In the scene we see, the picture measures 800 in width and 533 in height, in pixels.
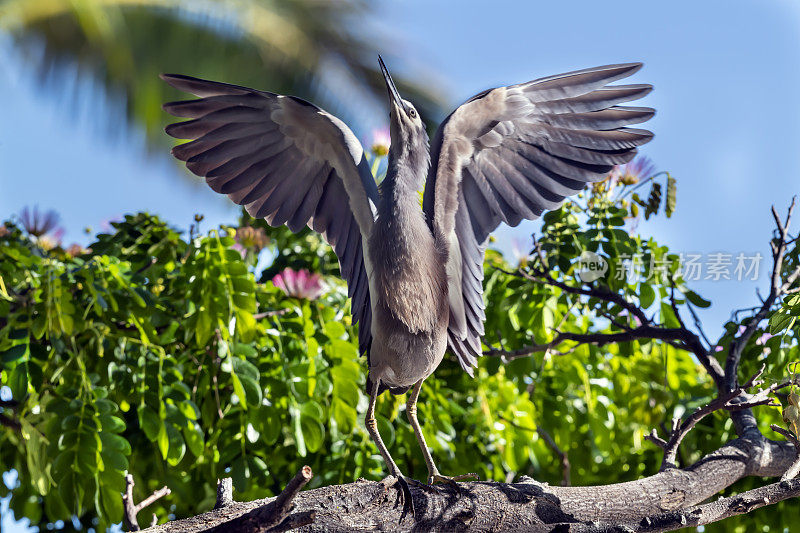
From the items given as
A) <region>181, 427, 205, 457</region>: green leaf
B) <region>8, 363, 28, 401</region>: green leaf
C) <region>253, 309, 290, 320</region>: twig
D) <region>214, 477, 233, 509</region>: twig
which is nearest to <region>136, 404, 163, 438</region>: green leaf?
<region>181, 427, 205, 457</region>: green leaf

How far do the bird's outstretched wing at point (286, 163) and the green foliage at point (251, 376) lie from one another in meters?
0.59

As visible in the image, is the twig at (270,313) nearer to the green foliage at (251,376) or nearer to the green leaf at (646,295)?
the green foliage at (251,376)

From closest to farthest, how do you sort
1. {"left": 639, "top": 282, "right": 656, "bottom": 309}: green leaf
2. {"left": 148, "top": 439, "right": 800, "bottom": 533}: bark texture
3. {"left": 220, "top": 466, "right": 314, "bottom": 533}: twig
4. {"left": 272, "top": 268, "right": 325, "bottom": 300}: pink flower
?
{"left": 220, "top": 466, "right": 314, "bottom": 533}: twig < {"left": 148, "top": 439, "right": 800, "bottom": 533}: bark texture < {"left": 639, "top": 282, "right": 656, "bottom": 309}: green leaf < {"left": 272, "top": 268, "right": 325, "bottom": 300}: pink flower

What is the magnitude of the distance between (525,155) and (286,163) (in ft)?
1.92

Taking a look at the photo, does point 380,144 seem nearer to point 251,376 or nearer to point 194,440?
point 251,376

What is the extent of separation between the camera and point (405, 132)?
5.72ft

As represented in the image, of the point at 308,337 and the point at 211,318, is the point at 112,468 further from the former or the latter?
the point at 308,337

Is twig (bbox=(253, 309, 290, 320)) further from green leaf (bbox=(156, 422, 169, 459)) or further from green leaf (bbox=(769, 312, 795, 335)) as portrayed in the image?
green leaf (bbox=(769, 312, 795, 335))

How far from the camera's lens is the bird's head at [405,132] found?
1.71 m

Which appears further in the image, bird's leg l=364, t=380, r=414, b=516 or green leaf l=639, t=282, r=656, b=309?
green leaf l=639, t=282, r=656, b=309

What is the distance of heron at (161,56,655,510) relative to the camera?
1701 mm

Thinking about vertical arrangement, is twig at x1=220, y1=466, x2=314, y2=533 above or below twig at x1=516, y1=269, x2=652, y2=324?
below

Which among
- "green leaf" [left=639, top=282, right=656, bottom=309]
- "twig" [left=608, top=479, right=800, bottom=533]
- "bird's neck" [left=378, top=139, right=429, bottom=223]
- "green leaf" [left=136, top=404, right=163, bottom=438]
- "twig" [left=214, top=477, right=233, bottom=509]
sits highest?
"bird's neck" [left=378, top=139, right=429, bottom=223]

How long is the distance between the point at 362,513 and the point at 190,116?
0.97 meters
